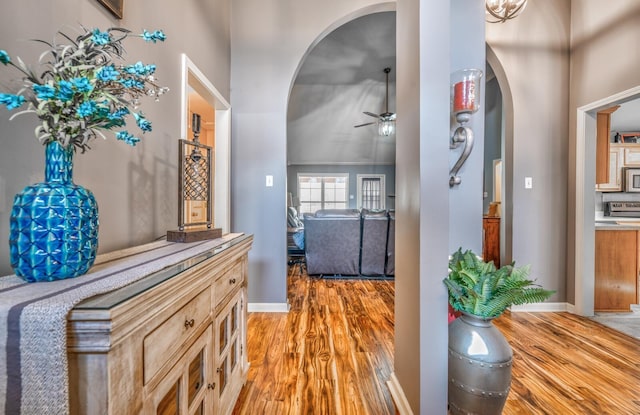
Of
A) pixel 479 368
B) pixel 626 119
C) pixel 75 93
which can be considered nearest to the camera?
pixel 75 93

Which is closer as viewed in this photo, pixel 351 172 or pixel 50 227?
pixel 50 227

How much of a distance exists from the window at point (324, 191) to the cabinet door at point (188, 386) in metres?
8.37

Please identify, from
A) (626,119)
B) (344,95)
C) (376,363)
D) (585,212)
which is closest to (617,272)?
(585,212)

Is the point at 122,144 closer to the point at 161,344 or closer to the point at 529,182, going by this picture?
the point at 161,344

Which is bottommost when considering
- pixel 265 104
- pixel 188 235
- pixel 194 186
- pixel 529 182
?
pixel 188 235

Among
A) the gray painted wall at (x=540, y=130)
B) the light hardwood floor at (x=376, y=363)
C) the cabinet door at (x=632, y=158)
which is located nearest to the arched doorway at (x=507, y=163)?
the gray painted wall at (x=540, y=130)

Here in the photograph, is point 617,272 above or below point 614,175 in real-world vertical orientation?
below

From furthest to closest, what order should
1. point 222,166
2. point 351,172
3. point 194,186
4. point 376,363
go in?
point 351,172, point 222,166, point 376,363, point 194,186

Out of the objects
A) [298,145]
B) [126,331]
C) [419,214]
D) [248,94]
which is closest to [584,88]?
[419,214]

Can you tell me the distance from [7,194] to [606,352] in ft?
11.4

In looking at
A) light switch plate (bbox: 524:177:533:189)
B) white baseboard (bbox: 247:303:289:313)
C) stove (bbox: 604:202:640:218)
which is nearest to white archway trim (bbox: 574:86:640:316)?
light switch plate (bbox: 524:177:533:189)

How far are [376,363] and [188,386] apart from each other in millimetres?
1387

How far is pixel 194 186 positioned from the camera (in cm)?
149

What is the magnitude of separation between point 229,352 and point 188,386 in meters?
0.46
